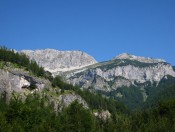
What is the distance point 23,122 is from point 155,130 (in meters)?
44.9

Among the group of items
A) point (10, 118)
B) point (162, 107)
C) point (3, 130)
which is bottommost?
point (3, 130)

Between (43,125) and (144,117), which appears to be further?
(144,117)

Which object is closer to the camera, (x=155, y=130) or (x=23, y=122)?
(x=23, y=122)

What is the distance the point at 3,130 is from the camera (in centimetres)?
7969

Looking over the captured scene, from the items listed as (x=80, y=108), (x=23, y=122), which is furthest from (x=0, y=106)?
(x=23, y=122)

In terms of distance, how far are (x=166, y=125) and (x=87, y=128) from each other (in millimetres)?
27201

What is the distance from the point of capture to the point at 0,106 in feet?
529

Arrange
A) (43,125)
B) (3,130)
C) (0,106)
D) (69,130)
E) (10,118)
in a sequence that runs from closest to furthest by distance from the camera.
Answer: (3,130)
(43,125)
(10,118)
(69,130)
(0,106)

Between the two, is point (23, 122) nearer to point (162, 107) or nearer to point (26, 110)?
point (26, 110)

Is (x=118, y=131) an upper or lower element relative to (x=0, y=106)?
lower

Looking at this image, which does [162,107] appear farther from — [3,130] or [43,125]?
[3,130]

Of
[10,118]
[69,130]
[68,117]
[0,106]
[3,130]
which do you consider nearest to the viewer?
[3,130]

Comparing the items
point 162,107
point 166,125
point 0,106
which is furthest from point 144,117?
point 0,106

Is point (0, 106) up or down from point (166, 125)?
up
